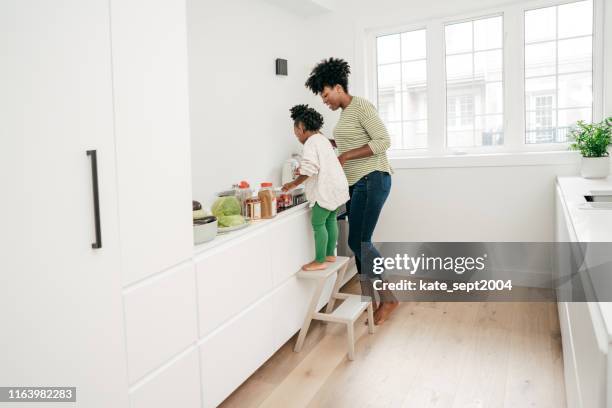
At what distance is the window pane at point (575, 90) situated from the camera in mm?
3242

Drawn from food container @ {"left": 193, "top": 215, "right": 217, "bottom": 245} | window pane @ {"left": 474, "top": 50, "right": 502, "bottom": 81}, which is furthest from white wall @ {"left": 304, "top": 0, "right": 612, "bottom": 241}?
food container @ {"left": 193, "top": 215, "right": 217, "bottom": 245}

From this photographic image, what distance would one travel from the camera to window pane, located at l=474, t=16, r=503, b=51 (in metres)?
3.45

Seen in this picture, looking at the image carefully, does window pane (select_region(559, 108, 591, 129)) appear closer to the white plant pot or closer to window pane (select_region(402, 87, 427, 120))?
the white plant pot

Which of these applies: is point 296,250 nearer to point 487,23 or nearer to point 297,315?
point 297,315

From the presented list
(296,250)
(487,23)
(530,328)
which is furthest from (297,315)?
(487,23)

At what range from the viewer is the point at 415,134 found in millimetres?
3793

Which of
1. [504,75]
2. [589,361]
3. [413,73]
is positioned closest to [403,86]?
[413,73]

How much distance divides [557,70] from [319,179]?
1.94 meters

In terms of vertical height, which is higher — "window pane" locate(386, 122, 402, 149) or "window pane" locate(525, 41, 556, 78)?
"window pane" locate(525, 41, 556, 78)

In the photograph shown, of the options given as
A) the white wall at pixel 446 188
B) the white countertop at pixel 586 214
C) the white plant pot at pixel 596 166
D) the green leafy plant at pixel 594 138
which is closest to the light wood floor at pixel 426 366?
the white wall at pixel 446 188

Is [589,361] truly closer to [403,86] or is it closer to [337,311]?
[337,311]

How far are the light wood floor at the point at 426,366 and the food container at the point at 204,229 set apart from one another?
2.47 ft

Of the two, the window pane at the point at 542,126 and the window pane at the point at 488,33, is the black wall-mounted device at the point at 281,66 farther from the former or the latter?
the window pane at the point at 542,126

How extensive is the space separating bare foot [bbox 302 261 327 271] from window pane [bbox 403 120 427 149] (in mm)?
1518
